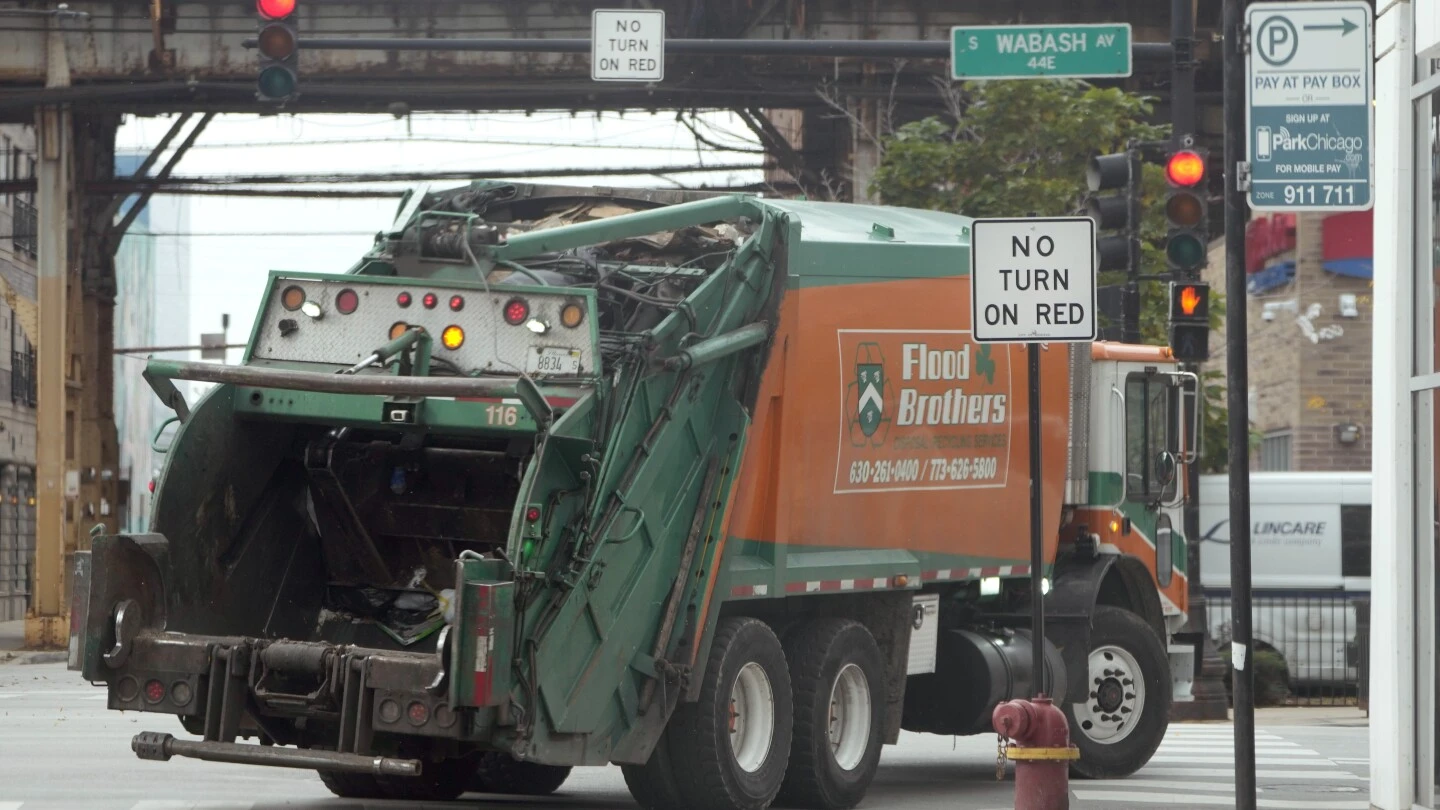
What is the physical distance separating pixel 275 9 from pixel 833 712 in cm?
810

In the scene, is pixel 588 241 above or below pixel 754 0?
below

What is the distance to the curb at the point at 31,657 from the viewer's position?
2514 cm

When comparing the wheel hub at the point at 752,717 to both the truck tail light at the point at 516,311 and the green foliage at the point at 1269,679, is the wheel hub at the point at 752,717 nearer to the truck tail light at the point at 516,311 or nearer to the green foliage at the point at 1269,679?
the truck tail light at the point at 516,311

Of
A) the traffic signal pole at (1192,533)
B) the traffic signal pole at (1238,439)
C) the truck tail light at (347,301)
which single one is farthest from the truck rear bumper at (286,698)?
the traffic signal pole at (1192,533)

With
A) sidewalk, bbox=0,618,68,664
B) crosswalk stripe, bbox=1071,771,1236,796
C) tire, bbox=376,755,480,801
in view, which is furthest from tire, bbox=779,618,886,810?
sidewalk, bbox=0,618,68,664

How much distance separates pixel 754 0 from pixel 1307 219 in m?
9.10

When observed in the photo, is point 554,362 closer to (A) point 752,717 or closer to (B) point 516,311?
(B) point 516,311

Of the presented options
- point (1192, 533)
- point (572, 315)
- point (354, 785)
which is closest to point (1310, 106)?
point (572, 315)

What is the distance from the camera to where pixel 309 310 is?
1026 cm

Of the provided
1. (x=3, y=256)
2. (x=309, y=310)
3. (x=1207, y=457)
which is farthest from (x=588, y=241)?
(x=3, y=256)

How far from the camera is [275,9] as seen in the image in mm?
16469

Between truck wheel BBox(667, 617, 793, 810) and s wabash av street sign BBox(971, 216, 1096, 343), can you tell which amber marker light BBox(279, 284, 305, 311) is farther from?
s wabash av street sign BBox(971, 216, 1096, 343)

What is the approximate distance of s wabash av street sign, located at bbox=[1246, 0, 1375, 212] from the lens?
9938mm

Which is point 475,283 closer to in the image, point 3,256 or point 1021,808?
point 1021,808
